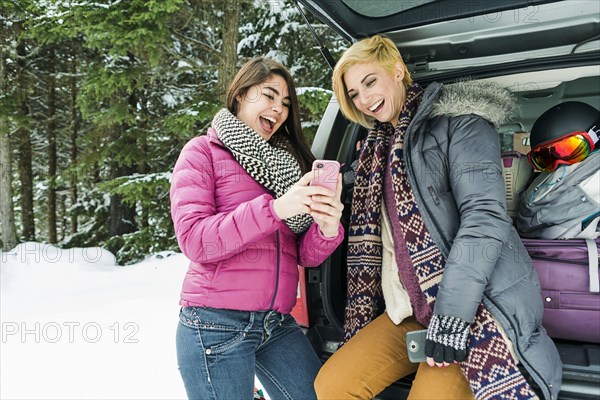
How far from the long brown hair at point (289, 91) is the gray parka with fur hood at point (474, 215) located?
0.60 m

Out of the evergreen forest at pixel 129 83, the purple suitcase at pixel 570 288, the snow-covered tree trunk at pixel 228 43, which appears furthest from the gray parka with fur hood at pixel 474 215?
the snow-covered tree trunk at pixel 228 43

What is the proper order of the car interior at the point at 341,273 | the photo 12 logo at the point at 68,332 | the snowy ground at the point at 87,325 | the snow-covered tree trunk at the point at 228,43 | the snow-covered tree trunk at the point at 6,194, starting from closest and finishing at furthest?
the car interior at the point at 341,273, the snowy ground at the point at 87,325, the photo 12 logo at the point at 68,332, the snow-covered tree trunk at the point at 228,43, the snow-covered tree trunk at the point at 6,194

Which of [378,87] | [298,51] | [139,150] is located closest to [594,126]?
[378,87]

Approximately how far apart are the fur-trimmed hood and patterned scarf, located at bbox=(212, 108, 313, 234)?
2.11 ft

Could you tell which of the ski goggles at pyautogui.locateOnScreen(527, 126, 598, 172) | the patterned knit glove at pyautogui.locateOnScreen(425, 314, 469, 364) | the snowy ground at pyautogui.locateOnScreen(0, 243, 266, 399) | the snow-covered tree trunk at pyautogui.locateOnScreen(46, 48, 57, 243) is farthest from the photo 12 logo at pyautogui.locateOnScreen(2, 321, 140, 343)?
the snow-covered tree trunk at pyautogui.locateOnScreen(46, 48, 57, 243)

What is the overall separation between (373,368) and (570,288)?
792mm

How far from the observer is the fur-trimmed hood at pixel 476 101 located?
183cm

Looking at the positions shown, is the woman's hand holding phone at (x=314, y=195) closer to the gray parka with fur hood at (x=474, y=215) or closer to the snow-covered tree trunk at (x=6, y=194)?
the gray parka with fur hood at (x=474, y=215)

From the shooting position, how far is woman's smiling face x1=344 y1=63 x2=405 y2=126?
206 centimetres

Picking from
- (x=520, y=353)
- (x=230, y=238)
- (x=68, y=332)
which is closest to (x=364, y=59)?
(x=230, y=238)

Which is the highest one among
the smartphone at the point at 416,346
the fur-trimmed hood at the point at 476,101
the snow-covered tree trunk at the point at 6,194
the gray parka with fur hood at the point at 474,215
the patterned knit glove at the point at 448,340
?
the fur-trimmed hood at the point at 476,101

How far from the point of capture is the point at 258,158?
75.6 inches

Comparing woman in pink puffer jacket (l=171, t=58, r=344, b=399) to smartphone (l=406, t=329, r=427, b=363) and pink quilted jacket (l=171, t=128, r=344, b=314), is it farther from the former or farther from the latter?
smartphone (l=406, t=329, r=427, b=363)

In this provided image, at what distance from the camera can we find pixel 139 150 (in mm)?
8500
